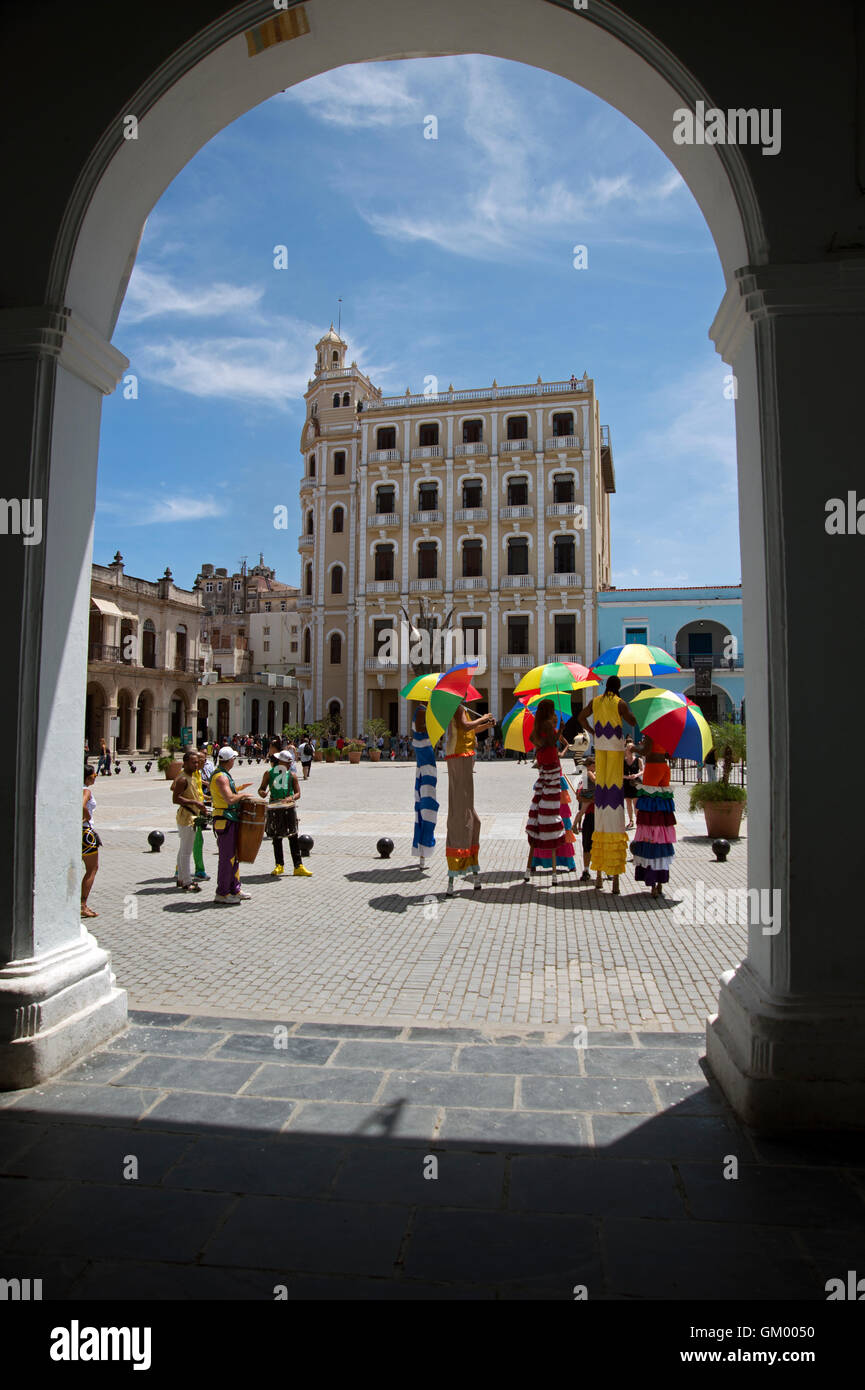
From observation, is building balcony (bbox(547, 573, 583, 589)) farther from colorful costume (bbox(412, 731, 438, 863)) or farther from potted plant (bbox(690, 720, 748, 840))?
colorful costume (bbox(412, 731, 438, 863))

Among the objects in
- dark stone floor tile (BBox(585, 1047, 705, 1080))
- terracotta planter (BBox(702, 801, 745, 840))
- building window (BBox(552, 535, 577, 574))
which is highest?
building window (BBox(552, 535, 577, 574))

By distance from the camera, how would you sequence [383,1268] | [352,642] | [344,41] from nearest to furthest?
[383,1268] < [344,41] < [352,642]

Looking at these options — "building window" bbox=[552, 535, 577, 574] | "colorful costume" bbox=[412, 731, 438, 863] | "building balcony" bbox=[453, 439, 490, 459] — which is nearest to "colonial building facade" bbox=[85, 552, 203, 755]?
"building balcony" bbox=[453, 439, 490, 459]

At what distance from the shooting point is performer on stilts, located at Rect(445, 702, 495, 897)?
7.65m

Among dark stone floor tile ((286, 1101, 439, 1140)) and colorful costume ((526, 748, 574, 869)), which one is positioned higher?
colorful costume ((526, 748, 574, 869))

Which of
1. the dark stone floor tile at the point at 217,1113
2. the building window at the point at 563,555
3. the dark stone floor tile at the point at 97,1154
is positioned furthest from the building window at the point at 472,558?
the dark stone floor tile at the point at 97,1154

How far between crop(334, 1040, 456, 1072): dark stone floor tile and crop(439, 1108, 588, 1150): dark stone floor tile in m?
0.46

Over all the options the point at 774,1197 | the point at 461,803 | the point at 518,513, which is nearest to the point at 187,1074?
the point at 774,1197

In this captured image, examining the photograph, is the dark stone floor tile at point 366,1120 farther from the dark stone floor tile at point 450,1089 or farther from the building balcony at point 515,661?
the building balcony at point 515,661

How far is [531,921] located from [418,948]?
1.26 meters

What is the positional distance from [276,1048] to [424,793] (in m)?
5.14
